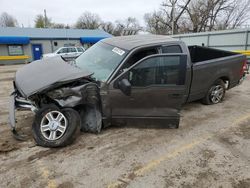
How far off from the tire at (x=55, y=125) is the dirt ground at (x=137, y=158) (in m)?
0.18

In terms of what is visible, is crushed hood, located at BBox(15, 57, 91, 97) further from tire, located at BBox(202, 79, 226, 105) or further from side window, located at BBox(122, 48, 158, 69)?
tire, located at BBox(202, 79, 226, 105)

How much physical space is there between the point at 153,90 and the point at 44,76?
1.99m

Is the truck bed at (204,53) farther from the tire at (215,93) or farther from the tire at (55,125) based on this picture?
the tire at (55,125)

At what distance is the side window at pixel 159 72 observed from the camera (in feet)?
11.8

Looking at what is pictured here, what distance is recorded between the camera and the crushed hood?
10.3ft

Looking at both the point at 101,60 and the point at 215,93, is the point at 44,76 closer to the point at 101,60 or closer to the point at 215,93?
the point at 101,60

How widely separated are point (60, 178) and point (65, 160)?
39cm

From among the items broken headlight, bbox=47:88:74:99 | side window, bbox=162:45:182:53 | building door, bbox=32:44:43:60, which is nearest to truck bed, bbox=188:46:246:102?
side window, bbox=162:45:182:53

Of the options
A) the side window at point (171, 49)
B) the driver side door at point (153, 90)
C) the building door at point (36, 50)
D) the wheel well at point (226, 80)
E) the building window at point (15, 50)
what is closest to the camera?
the driver side door at point (153, 90)

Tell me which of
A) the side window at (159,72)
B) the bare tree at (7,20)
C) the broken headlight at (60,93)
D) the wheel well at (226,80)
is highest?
the bare tree at (7,20)

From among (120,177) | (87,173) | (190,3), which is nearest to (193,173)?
(120,177)

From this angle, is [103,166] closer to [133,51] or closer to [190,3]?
[133,51]

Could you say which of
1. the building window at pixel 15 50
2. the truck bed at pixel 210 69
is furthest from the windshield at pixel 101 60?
the building window at pixel 15 50

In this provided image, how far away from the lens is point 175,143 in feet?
11.5
